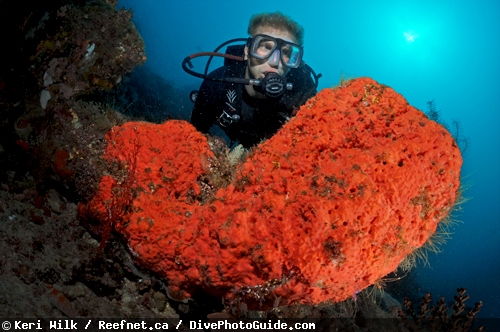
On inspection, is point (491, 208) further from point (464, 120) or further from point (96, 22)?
point (96, 22)

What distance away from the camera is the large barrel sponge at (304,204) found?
82.5 inches

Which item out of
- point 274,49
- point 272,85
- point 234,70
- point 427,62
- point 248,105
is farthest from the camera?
point 427,62

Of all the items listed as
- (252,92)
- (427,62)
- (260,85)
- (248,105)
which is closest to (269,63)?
(252,92)

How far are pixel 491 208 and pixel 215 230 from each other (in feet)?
250

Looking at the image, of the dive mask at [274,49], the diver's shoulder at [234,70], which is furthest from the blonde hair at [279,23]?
the diver's shoulder at [234,70]

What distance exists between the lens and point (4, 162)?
2971 mm

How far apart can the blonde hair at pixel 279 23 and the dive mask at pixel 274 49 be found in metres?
0.40

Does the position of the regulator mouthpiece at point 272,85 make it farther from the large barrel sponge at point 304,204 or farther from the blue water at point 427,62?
the blue water at point 427,62

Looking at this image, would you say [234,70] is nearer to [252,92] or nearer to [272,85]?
[252,92]

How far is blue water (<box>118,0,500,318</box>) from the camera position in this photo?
139ft

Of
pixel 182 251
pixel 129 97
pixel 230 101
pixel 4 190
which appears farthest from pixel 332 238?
pixel 129 97

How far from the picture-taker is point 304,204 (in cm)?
211

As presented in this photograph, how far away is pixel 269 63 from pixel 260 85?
0.71 m

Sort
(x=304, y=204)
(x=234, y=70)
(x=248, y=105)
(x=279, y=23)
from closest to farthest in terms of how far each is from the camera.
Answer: (x=304, y=204) → (x=279, y=23) → (x=248, y=105) → (x=234, y=70)
